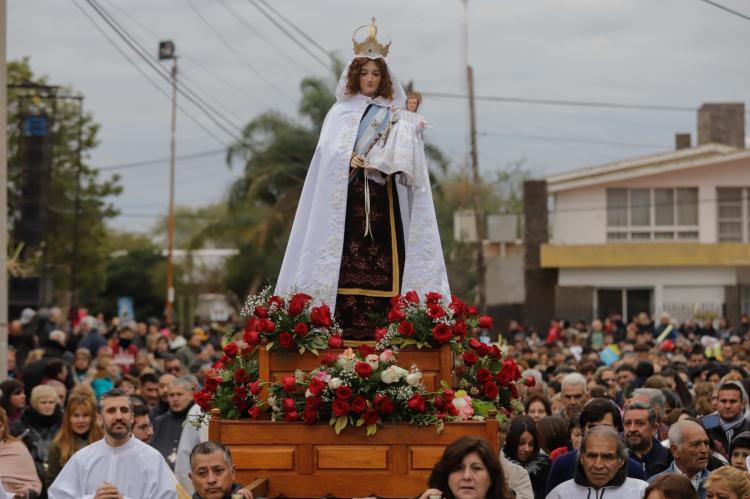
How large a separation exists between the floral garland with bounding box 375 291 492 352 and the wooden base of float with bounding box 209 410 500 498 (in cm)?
61

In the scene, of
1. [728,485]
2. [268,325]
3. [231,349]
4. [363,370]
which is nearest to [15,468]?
[231,349]

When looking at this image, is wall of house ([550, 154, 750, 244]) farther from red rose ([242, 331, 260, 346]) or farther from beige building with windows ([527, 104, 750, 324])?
red rose ([242, 331, 260, 346])

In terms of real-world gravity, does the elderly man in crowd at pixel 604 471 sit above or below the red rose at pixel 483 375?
below

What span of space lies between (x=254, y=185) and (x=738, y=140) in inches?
611

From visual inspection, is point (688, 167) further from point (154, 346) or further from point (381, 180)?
point (381, 180)

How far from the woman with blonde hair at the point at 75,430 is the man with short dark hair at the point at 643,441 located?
3.66 m

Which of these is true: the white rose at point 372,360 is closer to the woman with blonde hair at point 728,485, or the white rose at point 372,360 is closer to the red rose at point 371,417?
the red rose at point 371,417

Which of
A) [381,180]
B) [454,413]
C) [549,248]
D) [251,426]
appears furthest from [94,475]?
[549,248]

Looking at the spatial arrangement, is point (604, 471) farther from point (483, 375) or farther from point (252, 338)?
point (252, 338)

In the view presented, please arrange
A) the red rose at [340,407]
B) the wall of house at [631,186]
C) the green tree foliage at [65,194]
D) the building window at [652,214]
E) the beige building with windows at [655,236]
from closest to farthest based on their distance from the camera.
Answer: the red rose at [340,407] → the green tree foliage at [65,194] → the beige building with windows at [655,236] → the wall of house at [631,186] → the building window at [652,214]

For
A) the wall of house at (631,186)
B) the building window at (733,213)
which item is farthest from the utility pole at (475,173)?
the building window at (733,213)

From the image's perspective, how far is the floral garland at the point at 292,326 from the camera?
28.6 ft

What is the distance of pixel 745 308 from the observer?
42031 mm

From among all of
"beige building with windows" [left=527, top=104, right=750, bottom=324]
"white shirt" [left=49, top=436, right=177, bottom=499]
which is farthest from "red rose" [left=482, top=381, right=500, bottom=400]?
"beige building with windows" [left=527, top=104, right=750, bottom=324]
